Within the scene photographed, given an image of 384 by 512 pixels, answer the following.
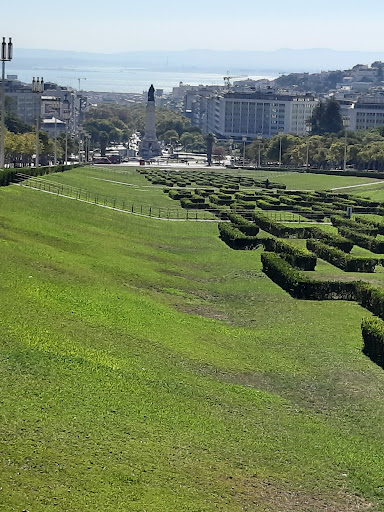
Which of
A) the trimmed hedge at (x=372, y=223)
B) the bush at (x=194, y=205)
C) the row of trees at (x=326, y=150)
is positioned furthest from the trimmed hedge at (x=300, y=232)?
the row of trees at (x=326, y=150)

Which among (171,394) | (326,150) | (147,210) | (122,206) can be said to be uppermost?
(326,150)

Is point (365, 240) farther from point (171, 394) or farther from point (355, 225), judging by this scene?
point (171, 394)

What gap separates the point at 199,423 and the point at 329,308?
42.8ft

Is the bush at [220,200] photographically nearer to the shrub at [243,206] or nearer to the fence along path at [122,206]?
the shrub at [243,206]

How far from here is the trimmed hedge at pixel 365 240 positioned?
4331 cm

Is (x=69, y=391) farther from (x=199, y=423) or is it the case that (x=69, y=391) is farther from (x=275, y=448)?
(x=275, y=448)

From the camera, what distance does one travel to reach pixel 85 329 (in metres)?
20.8

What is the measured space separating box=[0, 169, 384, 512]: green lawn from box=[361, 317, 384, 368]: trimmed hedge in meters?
0.33

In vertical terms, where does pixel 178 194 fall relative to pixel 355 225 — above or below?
above

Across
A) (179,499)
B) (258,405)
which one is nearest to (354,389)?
(258,405)

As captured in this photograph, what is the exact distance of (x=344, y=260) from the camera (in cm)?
3694

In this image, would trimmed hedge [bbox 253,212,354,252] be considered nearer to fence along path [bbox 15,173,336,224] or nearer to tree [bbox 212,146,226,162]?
fence along path [bbox 15,173,336,224]

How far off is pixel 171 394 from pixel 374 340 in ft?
23.4

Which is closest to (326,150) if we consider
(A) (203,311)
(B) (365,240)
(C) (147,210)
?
(C) (147,210)
